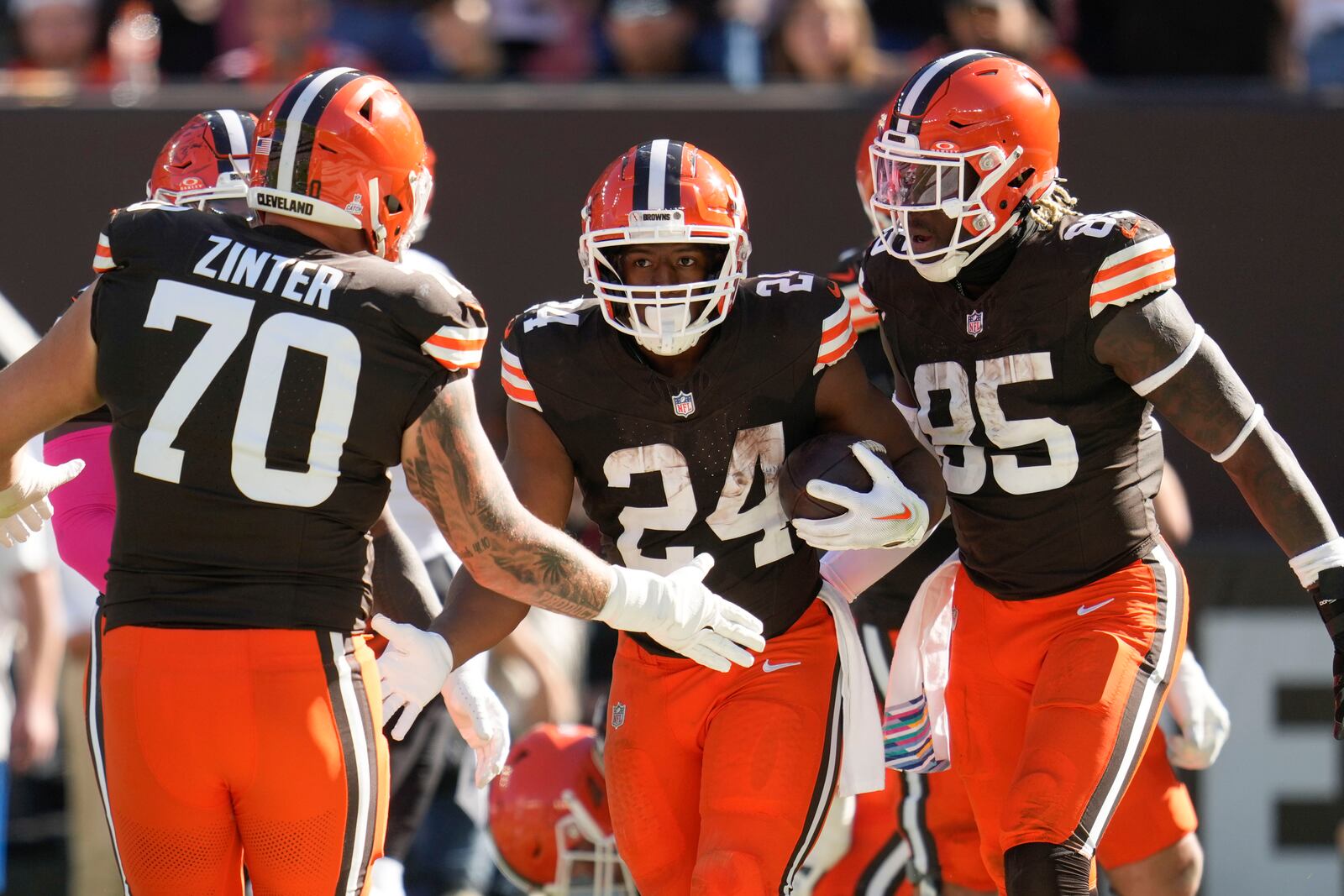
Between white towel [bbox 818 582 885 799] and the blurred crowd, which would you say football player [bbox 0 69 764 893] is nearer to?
white towel [bbox 818 582 885 799]

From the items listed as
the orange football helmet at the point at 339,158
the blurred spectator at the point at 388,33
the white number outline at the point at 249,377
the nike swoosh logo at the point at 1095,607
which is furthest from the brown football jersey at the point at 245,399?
the blurred spectator at the point at 388,33

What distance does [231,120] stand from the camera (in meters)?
3.93

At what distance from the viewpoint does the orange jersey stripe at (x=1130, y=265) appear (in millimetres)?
3309

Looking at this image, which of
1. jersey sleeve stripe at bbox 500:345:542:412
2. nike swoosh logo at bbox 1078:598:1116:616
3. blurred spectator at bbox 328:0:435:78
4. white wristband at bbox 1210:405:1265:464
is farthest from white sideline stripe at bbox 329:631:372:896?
blurred spectator at bbox 328:0:435:78

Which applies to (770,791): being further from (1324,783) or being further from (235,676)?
(1324,783)

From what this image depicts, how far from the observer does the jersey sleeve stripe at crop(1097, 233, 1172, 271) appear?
131 inches

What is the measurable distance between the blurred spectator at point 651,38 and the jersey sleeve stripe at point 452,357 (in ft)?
12.3

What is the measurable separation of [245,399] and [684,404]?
96 centimetres

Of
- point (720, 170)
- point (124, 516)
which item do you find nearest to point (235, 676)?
point (124, 516)

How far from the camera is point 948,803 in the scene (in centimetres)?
420

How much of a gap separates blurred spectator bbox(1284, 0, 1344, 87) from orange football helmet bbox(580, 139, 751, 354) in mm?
3537

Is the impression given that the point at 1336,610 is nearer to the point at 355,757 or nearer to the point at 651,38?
the point at 355,757

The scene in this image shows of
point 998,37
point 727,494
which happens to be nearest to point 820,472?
point 727,494

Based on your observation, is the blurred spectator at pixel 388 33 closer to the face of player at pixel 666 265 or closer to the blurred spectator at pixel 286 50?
the blurred spectator at pixel 286 50
